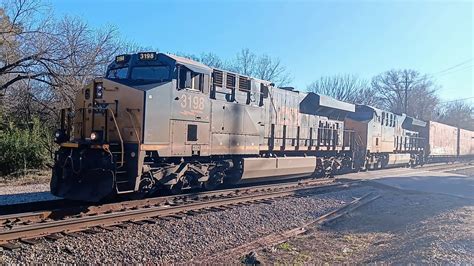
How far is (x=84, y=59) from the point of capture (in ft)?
63.2

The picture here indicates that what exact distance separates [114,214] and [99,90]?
3028 mm

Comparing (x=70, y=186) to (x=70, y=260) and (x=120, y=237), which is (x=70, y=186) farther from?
(x=70, y=260)

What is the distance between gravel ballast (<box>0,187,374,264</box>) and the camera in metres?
5.53

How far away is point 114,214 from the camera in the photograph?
7691 millimetres

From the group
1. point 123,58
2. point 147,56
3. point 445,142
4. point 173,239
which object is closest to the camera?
point 173,239

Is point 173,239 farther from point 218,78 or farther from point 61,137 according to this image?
point 218,78

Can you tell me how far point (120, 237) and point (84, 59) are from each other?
1485 centimetres

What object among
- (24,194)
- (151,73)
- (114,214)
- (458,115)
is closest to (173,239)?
(114,214)

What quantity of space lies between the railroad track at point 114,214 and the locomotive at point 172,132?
39cm

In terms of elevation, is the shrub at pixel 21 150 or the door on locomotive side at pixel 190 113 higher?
the door on locomotive side at pixel 190 113

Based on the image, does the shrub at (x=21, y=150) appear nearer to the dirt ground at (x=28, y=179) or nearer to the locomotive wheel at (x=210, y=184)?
the dirt ground at (x=28, y=179)

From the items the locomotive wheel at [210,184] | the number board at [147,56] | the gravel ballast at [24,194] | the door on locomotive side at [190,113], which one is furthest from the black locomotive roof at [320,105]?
the gravel ballast at [24,194]

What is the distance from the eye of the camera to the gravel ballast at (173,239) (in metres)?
5.53

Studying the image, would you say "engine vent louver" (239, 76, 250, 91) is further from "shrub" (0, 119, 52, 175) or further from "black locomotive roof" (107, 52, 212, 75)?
"shrub" (0, 119, 52, 175)
